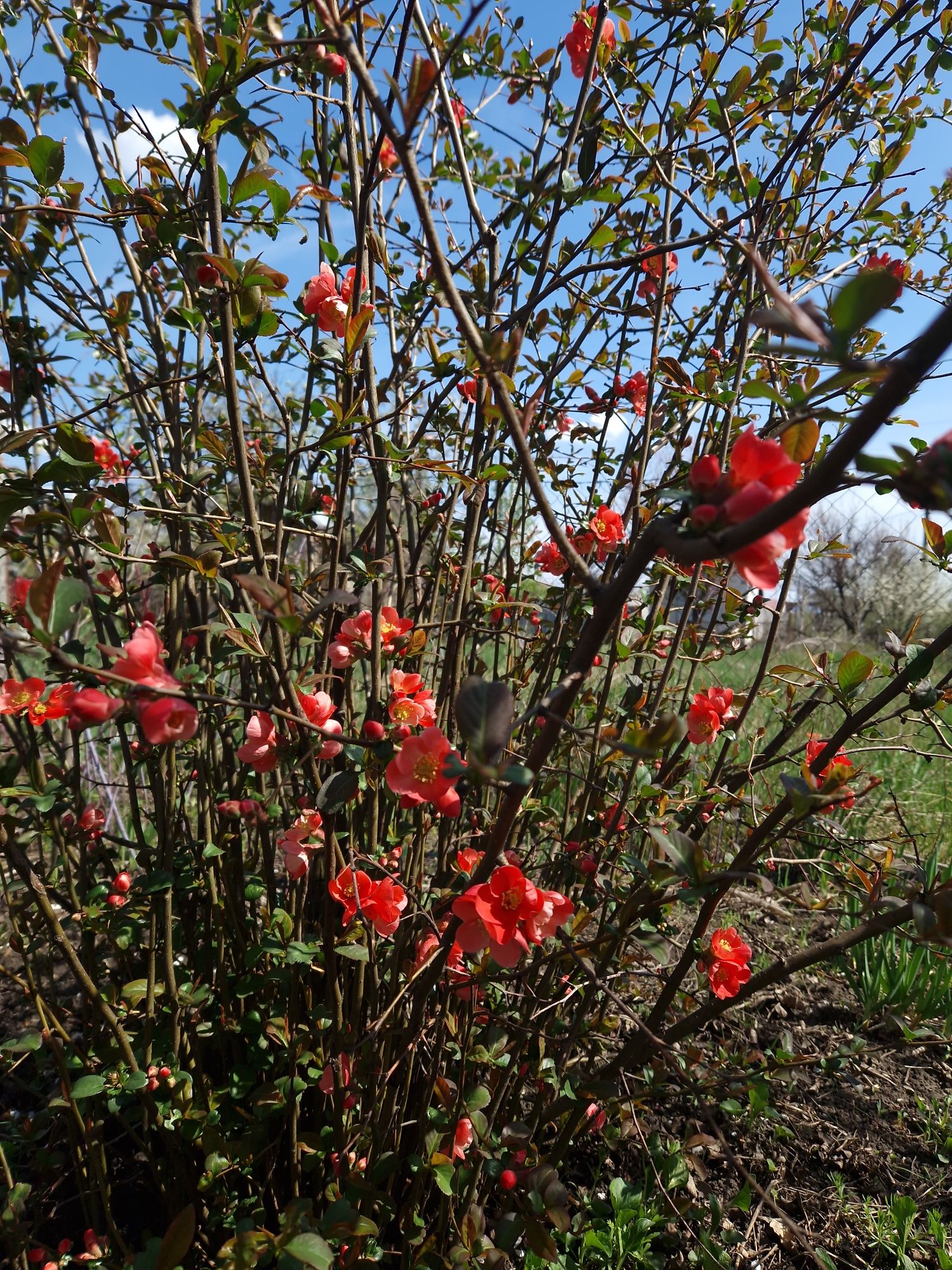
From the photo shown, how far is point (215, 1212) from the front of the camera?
1254 mm

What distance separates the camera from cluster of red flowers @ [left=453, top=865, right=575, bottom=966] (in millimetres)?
786

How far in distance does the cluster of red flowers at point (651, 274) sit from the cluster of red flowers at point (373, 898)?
3.96 ft

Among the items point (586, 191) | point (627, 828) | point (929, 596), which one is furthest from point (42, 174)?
point (929, 596)

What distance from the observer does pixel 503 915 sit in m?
0.80

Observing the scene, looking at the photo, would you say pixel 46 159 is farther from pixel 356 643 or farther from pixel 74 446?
pixel 356 643

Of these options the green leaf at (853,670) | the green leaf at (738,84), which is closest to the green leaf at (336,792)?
the green leaf at (853,670)

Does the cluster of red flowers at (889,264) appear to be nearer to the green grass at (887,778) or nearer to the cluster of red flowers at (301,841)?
the green grass at (887,778)

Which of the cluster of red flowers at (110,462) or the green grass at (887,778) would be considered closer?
the cluster of red flowers at (110,462)

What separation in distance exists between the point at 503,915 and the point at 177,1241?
1.89ft

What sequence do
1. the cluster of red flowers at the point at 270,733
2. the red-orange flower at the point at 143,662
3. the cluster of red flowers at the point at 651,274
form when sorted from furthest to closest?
the cluster of red flowers at the point at 651,274 → the cluster of red flowers at the point at 270,733 → the red-orange flower at the point at 143,662

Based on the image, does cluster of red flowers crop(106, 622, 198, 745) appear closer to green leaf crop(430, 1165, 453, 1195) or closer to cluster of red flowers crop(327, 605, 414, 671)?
cluster of red flowers crop(327, 605, 414, 671)

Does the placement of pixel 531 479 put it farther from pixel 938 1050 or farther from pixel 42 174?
pixel 938 1050

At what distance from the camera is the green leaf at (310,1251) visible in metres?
0.79

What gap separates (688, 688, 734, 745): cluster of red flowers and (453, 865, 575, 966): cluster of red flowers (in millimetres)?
653
